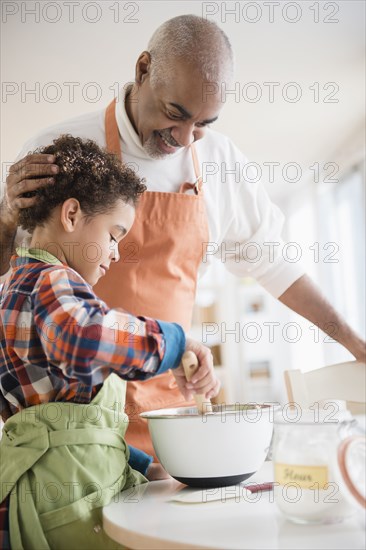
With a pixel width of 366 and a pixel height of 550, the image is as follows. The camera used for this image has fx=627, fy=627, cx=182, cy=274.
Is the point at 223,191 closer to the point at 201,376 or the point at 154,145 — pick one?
the point at 154,145

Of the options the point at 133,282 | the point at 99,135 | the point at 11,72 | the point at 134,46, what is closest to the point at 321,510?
the point at 133,282

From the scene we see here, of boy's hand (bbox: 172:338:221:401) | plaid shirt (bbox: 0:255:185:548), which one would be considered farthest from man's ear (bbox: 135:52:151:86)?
boy's hand (bbox: 172:338:221:401)

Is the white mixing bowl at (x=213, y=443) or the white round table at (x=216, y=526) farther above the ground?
the white mixing bowl at (x=213, y=443)

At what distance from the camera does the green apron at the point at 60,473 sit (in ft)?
2.63

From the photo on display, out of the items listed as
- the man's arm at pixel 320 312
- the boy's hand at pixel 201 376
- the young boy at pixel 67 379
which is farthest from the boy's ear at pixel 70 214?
the man's arm at pixel 320 312

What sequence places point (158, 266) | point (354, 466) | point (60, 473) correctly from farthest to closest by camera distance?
point (158, 266) < point (60, 473) < point (354, 466)

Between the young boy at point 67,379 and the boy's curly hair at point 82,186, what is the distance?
0.7 inches

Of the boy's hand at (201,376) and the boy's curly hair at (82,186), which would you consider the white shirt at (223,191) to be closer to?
the boy's curly hair at (82,186)

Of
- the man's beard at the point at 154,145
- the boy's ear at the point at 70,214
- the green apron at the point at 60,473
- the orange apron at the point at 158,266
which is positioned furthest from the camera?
the man's beard at the point at 154,145

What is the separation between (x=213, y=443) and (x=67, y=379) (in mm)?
220

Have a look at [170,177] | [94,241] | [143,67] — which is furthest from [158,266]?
[143,67]

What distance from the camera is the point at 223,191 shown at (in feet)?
5.07

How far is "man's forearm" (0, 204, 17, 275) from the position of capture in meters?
1.17

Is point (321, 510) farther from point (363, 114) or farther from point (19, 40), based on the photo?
point (363, 114)
